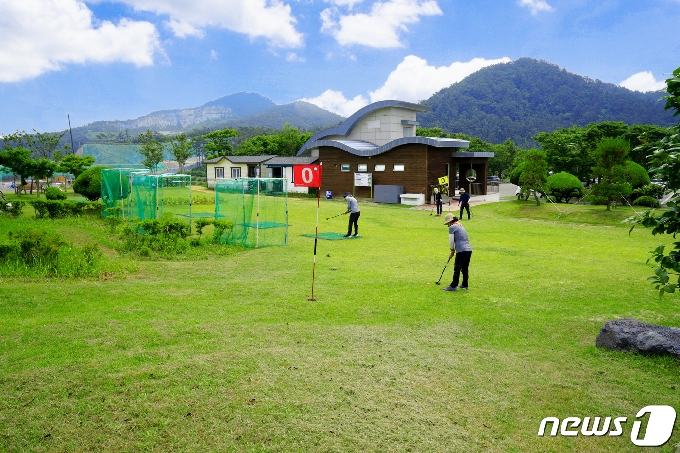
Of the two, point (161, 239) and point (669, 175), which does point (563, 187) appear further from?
point (669, 175)

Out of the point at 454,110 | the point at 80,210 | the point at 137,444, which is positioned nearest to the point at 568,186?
the point at 80,210

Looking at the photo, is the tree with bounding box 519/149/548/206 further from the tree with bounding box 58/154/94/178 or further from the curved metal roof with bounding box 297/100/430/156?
the tree with bounding box 58/154/94/178

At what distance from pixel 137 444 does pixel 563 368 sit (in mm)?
5080

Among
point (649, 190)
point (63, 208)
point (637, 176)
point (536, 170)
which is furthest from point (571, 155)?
point (63, 208)

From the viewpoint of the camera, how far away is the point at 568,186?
32.8 meters

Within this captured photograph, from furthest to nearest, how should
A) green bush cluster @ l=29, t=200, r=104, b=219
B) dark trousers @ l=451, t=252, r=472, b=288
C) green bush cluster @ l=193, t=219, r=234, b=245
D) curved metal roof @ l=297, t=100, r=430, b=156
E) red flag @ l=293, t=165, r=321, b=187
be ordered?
1. curved metal roof @ l=297, t=100, r=430, b=156
2. green bush cluster @ l=29, t=200, r=104, b=219
3. green bush cluster @ l=193, t=219, r=234, b=245
4. red flag @ l=293, t=165, r=321, b=187
5. dark trousers @ l=451, t=252, r=472, b=288

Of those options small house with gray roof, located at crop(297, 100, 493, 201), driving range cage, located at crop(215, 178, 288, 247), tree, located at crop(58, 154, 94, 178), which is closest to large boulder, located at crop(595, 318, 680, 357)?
driving range cage, located at crop(215, 178, 288, 247)

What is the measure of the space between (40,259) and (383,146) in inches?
1003

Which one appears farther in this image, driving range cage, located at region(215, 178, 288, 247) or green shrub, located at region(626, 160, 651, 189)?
green shrub, located at region(626, 160, 651, 189)

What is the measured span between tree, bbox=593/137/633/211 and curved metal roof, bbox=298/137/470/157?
9.92 metres

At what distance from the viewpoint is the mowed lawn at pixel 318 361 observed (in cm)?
481

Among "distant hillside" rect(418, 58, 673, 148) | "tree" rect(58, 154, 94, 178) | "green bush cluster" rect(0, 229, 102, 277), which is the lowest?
"green bush cluster" rect(0, 229, 102, 277)

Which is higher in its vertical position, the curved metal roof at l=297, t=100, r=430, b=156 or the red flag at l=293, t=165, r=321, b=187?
the curved metal roof at l=297, t=100, r=430, b=156

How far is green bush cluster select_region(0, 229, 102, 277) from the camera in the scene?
427 inches
